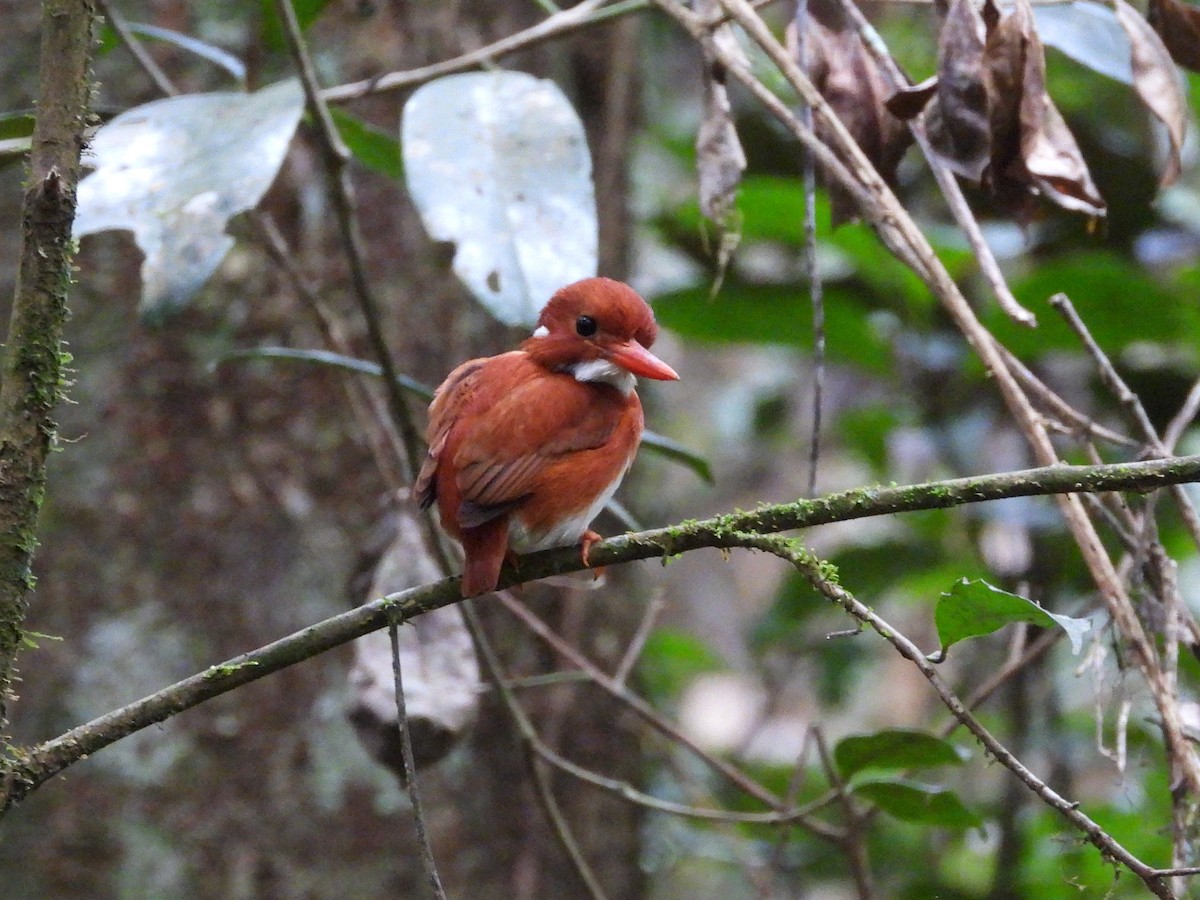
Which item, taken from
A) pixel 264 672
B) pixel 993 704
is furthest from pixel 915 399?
pixel 264 672

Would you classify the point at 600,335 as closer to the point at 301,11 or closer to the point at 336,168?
the point at 336,168

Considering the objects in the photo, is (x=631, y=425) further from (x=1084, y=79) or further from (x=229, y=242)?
(x=1084, y=79)

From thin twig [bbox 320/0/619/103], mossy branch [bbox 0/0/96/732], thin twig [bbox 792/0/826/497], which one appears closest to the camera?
mossy branch [bbox 0/0/96/732]

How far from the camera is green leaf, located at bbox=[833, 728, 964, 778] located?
214cm

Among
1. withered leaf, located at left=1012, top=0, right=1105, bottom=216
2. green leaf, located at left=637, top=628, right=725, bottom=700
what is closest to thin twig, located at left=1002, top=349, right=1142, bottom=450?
withered leaf, located at left=1012, top=0, right=1105, bottom=216

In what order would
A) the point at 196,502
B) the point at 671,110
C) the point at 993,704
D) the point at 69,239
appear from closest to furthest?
the point at 69,239 < the point at 196,502 < the point at 993,704 < the point at 671,110

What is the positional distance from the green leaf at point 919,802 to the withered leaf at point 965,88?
1.02m

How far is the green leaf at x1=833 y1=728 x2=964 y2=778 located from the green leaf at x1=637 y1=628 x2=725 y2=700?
1590 mm

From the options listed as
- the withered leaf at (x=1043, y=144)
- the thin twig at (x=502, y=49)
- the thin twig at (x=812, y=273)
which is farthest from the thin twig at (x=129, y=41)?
the withered leaf at (x=1043, y=144)

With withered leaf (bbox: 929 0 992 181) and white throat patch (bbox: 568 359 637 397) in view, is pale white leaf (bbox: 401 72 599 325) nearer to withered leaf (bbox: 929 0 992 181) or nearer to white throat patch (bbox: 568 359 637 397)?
white throat patch (bbox: 568 359 637 397)

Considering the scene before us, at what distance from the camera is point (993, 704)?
4.82 metres

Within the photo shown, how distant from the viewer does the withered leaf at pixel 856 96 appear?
6.86 ft

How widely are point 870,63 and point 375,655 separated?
1.27 m

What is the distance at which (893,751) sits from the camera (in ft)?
7.22
